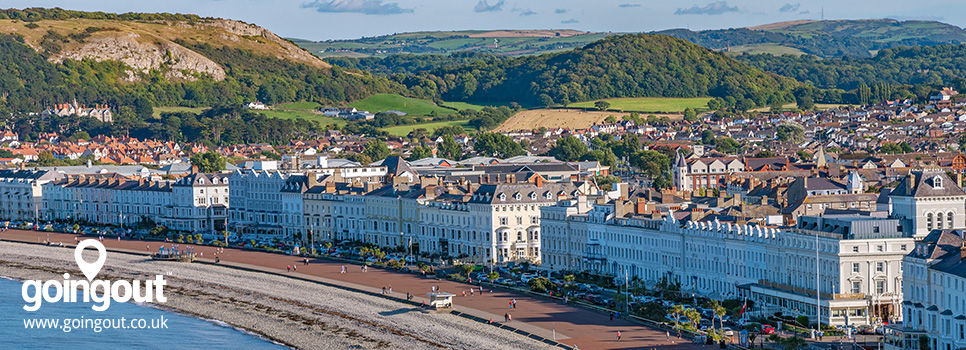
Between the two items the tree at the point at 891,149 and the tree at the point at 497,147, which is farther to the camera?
the tree at the point at 497,147

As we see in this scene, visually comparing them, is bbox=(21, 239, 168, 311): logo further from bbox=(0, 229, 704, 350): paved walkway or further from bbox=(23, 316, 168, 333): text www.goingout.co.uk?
bbox=(0, 229, 704, 350): paved walkway

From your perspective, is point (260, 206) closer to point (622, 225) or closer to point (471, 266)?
point (471, 266)

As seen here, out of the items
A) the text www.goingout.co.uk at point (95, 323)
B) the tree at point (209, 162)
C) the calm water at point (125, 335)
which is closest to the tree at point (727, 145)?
the tree at point (209, 162)

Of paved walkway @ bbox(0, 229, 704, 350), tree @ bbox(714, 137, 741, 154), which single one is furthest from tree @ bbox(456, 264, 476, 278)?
tree @ bbox(714, 137, 741, 154)

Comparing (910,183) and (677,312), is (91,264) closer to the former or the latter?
(677,312)

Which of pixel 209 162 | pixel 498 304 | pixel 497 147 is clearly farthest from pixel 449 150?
pixel 498 304

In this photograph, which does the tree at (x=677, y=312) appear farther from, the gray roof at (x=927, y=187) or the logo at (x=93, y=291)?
the logo at (x=93, y=291)
